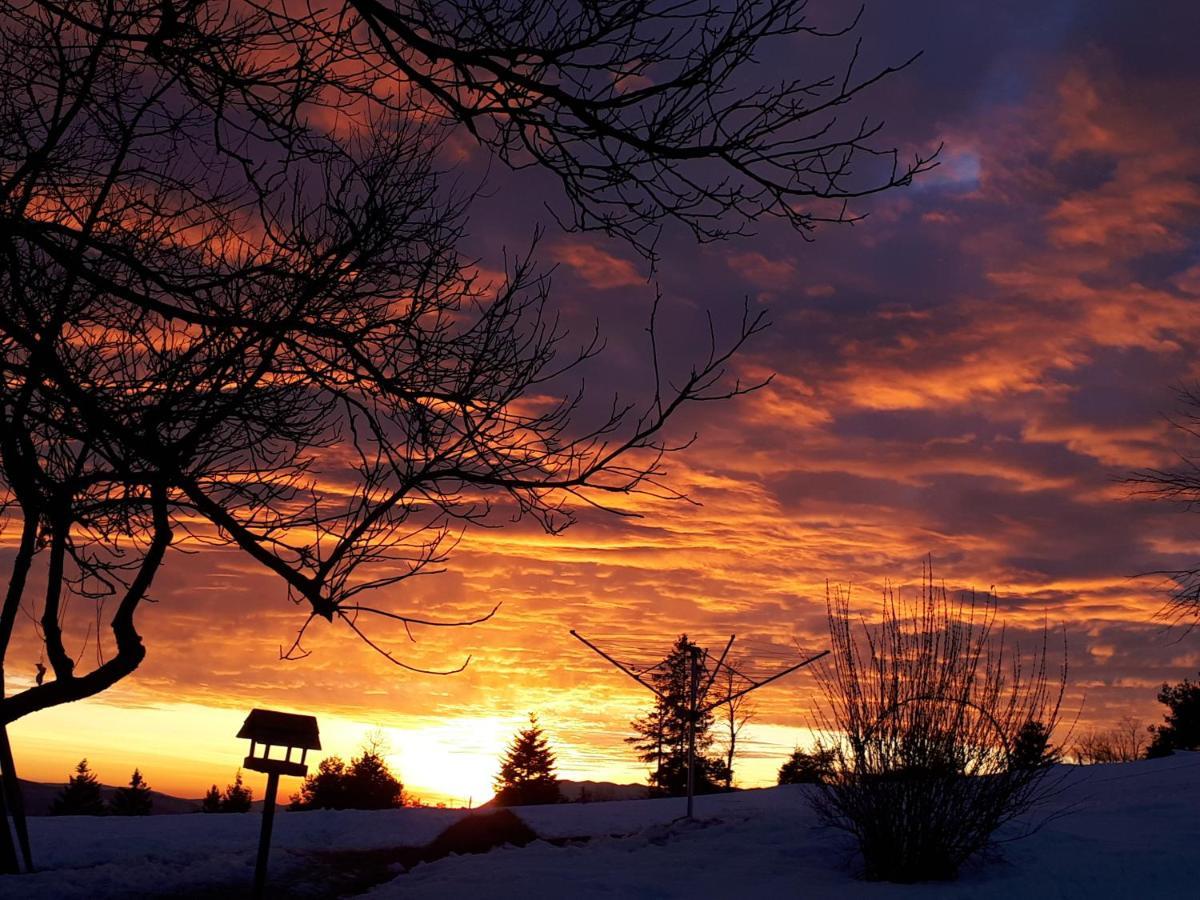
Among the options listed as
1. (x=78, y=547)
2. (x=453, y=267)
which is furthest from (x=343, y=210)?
(x=78, y=547)

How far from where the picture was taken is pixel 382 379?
6.62 metres

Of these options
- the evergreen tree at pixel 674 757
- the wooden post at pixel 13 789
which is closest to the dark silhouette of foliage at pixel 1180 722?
the evergreen tree at pixel 674 757

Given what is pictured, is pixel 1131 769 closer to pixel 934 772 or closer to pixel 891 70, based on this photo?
pixel 934 772

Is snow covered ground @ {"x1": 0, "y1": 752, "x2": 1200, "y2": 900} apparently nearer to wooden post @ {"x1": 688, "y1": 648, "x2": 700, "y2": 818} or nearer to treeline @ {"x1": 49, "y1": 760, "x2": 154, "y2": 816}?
wooden post @ {"x1": 688, "y1": 648, "x2": 700, "y2": 818}

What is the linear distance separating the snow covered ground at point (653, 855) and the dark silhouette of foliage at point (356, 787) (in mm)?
13868

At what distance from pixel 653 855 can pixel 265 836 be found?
441 centimetres

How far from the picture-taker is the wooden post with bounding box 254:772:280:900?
36.6 ft

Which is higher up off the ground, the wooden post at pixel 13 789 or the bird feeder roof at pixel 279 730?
the bird feeder roof at pixel 279 730

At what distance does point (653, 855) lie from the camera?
1282cm

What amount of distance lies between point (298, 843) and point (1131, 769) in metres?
13.7

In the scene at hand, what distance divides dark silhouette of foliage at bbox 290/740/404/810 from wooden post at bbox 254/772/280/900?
19.4 meters

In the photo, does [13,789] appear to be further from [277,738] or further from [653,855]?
[653,855]

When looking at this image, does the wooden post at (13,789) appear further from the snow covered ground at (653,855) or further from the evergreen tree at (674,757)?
the evergreen tree at (674,757)

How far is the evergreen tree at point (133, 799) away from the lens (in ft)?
170
